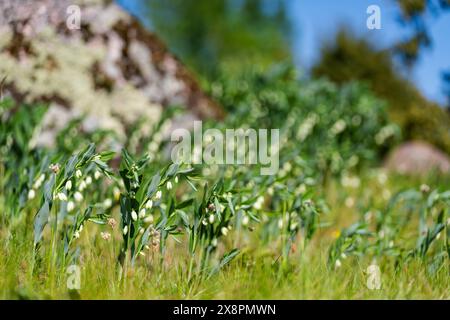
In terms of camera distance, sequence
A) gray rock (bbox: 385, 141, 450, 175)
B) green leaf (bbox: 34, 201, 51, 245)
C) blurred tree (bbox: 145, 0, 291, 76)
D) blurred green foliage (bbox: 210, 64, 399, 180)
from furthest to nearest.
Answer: blurred tree (bbox: 145, 0, 291, 76), gray rock (bbox: 385, 141, 450, 175), blurred green foliage (bbox: 210, 64, 399, 180), green leaf (bbox: 34, 201, 51, 245)

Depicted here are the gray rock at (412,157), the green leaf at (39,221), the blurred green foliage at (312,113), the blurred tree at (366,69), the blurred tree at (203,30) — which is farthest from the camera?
the blurred tree at (203,30)

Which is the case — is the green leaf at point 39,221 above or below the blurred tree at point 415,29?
below

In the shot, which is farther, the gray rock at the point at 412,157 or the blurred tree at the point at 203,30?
the blurred tree at the point at 203,30

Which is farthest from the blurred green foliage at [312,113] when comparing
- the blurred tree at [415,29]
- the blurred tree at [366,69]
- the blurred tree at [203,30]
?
the blurred tree at [203,30]

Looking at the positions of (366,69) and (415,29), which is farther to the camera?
(366,69)

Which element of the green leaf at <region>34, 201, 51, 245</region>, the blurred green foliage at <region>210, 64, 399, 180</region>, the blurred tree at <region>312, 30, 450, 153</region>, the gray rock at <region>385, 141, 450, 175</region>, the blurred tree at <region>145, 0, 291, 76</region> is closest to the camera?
the green leaf at <region>34, 201, 51, 245</region>

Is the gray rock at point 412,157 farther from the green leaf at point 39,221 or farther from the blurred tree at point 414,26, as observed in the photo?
the green leaf at point 39,221

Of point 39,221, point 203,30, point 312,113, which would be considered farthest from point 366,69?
point 203,30

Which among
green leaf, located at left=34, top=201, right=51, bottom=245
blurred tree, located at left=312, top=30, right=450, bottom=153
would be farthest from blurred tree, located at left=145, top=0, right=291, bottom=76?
green leaf, located at left=34, top=201, right=51, bottom=245

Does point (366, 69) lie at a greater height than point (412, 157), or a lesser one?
greater

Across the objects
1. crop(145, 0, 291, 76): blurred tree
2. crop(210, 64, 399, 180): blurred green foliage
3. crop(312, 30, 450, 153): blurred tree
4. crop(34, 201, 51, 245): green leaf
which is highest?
crop(145, 0, 291, 76): blurred tree

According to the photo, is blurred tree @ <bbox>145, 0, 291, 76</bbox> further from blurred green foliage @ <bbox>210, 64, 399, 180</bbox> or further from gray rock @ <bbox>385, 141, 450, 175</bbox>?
blurred green foliage @ <bbox>210, 64, 399, 180</bbox>

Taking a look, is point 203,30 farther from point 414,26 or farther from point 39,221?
point 39,221

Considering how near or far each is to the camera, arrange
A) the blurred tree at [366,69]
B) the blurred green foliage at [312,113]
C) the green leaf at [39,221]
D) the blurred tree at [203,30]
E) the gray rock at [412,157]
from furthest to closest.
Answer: the blurred tree at [203,30], the blurred tree at [366,69], the gray rock at [412,157], the blurred green foliage at [312,113], the green leaf at [39,221]
